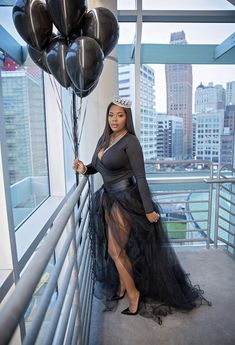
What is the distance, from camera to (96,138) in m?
2.28

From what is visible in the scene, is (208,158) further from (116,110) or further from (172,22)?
(116,110)

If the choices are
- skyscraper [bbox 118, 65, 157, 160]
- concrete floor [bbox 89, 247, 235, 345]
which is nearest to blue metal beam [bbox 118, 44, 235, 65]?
skyscraper [bbox 118, 65, 157, 160]

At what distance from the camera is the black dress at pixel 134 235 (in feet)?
5.13

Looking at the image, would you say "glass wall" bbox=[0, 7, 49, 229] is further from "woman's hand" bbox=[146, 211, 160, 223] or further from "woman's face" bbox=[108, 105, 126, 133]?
"woman's hand" bbox=[146, 211, 160, 223]

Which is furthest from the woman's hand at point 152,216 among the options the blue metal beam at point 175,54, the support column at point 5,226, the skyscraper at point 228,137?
the blue metal beam at point 175,54

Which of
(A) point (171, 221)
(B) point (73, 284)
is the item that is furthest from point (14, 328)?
(A) point (171, 221)

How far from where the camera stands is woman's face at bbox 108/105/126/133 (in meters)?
1.58

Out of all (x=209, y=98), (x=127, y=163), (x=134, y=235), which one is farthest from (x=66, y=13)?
(x=209, y=98)

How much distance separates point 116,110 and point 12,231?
3.14ft

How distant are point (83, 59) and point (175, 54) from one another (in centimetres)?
189

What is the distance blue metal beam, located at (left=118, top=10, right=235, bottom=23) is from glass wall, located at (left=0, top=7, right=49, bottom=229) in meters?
1.17

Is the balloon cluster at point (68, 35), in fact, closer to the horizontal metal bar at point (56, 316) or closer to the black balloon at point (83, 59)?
the black balloon at point (83, 59)

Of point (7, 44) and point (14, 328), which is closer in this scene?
point (14, 328)
